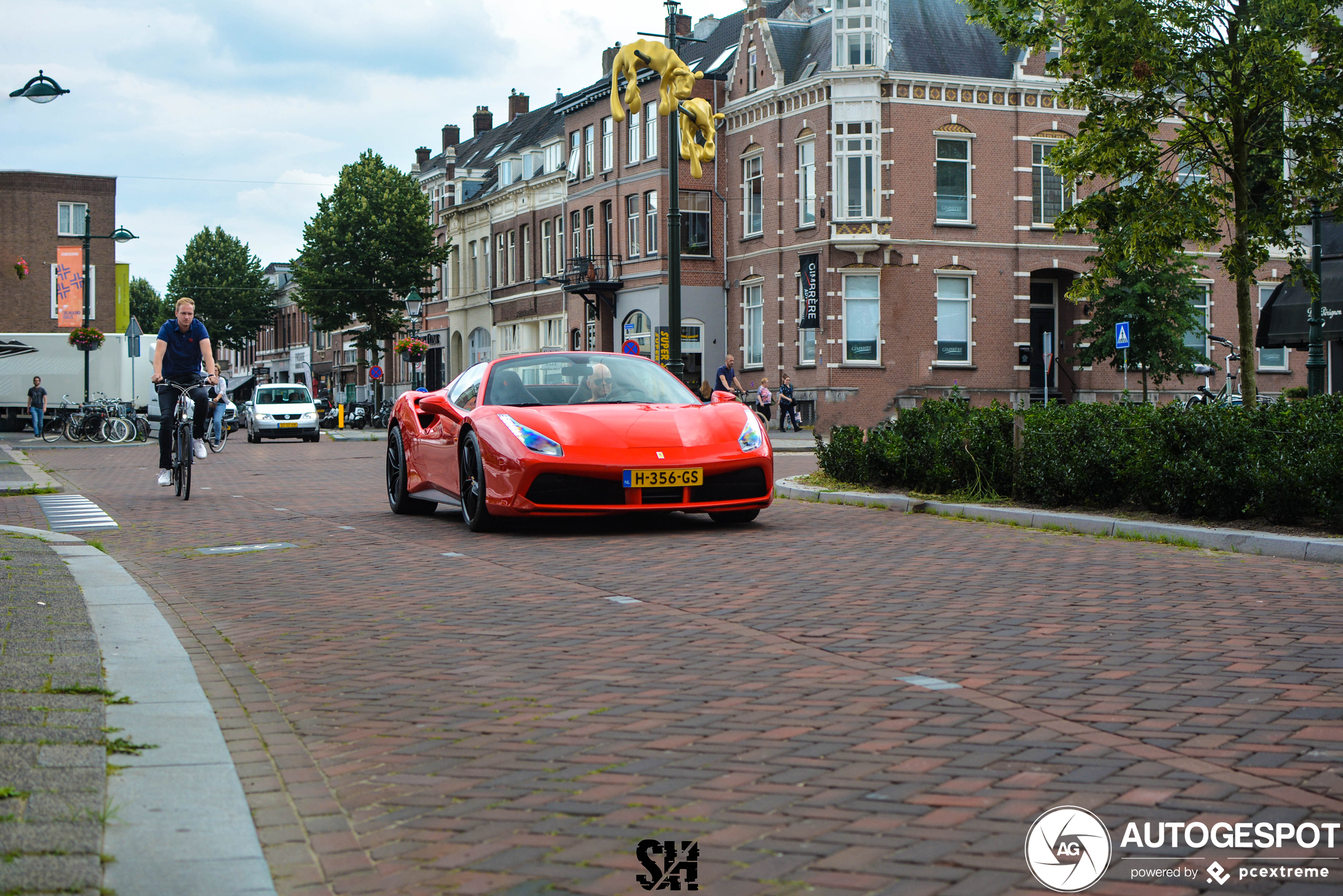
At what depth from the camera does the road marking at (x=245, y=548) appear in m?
9.81

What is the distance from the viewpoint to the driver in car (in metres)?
11.2

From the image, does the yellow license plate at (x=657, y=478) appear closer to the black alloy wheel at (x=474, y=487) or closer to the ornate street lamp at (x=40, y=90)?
the black alloy wheel at (x=474, y=487)

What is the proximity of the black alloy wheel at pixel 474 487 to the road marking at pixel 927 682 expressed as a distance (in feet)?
19.2

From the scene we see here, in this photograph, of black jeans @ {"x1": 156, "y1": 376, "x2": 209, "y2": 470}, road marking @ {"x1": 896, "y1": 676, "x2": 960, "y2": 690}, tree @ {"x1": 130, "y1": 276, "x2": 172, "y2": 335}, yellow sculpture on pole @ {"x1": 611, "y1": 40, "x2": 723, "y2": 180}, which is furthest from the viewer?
tree @ {"x1": 130, "y1": 276, "x2": 172, "y2": 335}

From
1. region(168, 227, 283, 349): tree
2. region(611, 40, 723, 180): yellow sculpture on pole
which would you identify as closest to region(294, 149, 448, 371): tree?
region(168, 227, 283, 349): tree

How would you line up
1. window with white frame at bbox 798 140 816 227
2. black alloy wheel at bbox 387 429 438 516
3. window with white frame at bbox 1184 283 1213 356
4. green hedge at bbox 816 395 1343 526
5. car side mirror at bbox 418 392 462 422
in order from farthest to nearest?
window with white frame at bbox 1184 283 1213 356 < window with white frame at bbox 798 140 816 227 < black alloy wheel at bbox 387 429 438 516 < car side mirror at bbox 418 392 462 422 < green hedge at bbox 816 395 1343 526

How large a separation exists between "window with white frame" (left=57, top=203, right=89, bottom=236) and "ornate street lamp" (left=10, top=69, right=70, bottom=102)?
42.8 metres

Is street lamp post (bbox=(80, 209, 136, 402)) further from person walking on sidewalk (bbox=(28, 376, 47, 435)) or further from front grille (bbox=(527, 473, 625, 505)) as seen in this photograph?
front grille (bbox=(527, 473, 625, 505))

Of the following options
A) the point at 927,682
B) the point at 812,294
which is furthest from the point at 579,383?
the point at 812,294

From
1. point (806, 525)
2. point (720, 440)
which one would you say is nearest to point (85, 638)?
point (720, 440)

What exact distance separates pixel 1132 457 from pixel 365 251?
182ft

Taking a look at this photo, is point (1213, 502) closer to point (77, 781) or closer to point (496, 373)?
point (496, 373)

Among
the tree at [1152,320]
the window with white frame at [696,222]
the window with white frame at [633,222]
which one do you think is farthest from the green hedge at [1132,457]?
the window with white frame at [633,222]

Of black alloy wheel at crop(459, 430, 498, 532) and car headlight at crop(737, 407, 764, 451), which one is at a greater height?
car headlight at crop(737, 407, 764, 451)
